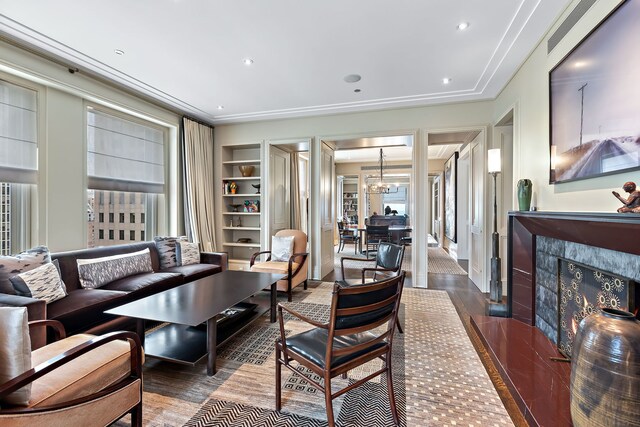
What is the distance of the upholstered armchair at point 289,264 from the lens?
155 inches

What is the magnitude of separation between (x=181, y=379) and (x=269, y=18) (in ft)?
9.91

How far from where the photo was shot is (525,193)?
277cm

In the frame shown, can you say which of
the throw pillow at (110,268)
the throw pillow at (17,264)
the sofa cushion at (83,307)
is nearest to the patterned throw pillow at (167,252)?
the throw pillow at (110,268)

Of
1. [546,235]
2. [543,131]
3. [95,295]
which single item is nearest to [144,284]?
[95,295]

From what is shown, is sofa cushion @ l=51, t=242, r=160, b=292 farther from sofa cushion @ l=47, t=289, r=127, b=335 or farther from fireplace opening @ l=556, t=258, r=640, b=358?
fireplace opening @ l=556, t=258, r=640, b=358

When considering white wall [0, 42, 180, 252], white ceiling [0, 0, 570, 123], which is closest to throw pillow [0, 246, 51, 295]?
white wall [0, 42, 180, 252]

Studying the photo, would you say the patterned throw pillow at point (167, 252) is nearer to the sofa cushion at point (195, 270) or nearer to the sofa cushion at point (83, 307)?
the sofa cushion at point (195, 270)

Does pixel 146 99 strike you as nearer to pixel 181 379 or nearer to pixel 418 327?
pixel 181 379

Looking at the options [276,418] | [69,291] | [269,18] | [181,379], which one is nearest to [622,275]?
[276,418]

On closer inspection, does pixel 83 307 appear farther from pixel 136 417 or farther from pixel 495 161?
pixel 495 161

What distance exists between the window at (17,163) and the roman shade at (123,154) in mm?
607

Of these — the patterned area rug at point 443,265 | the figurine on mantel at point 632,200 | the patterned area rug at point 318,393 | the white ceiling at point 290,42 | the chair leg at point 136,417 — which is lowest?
the patterned area rug at point 318,393

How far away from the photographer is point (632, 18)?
1555 mm

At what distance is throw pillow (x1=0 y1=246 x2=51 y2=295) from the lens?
2.23m
